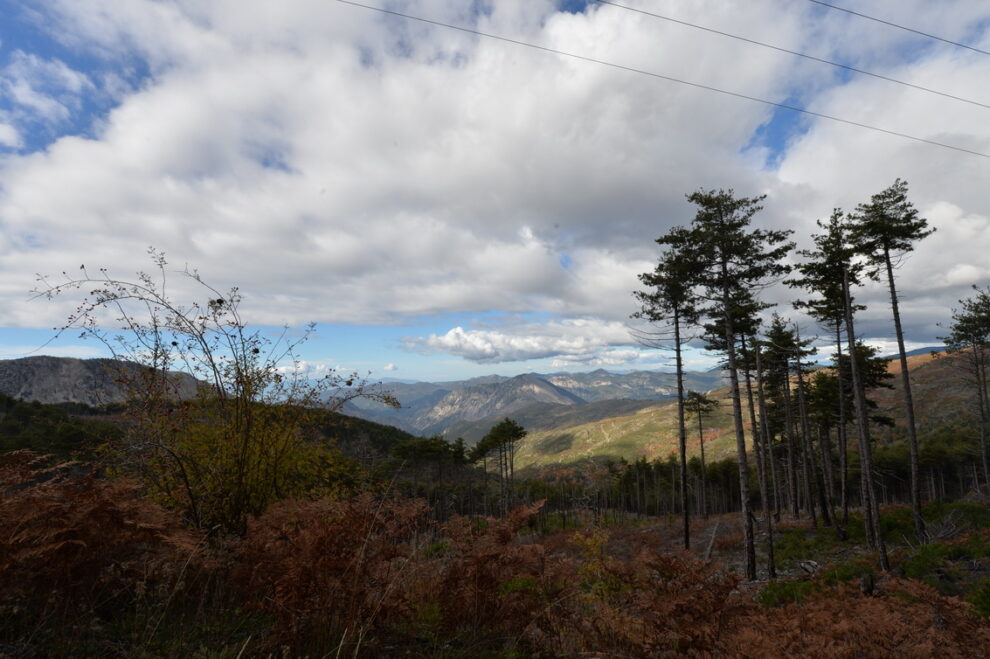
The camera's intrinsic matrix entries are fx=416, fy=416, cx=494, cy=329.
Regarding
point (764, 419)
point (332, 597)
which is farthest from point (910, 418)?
point (332, 597)

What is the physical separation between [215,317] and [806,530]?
3245 cm

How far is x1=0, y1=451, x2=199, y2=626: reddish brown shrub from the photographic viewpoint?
2.97 metres

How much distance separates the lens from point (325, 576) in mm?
3418

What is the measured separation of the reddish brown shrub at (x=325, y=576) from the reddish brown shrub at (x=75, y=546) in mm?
689

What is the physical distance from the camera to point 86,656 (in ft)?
9.44

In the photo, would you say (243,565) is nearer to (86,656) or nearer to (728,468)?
(86,656)

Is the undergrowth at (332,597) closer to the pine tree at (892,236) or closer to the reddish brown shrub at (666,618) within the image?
the reddish brown shrub at (666,618)

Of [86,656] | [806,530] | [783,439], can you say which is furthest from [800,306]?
[86,656]

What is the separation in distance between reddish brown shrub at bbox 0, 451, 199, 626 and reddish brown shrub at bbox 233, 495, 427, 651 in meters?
0.69

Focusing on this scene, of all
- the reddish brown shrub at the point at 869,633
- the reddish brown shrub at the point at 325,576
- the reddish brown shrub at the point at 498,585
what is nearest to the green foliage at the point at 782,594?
the reddish brown shrub at the point at 869,633

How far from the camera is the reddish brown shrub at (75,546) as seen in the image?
297 cm

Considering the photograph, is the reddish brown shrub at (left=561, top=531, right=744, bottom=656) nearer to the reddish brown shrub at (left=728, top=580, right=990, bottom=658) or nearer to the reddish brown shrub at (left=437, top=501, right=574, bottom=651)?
the reddish brown shrub at (left=728, top=580, right=990, bottom=658)

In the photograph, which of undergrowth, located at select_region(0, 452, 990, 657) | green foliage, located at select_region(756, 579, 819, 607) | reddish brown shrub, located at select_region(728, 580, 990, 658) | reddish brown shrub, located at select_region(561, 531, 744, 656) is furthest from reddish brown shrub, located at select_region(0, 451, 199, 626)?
green foliage, located at select_region(756, 579, 819, 607)

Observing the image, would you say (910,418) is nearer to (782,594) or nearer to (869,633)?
(782,594)
